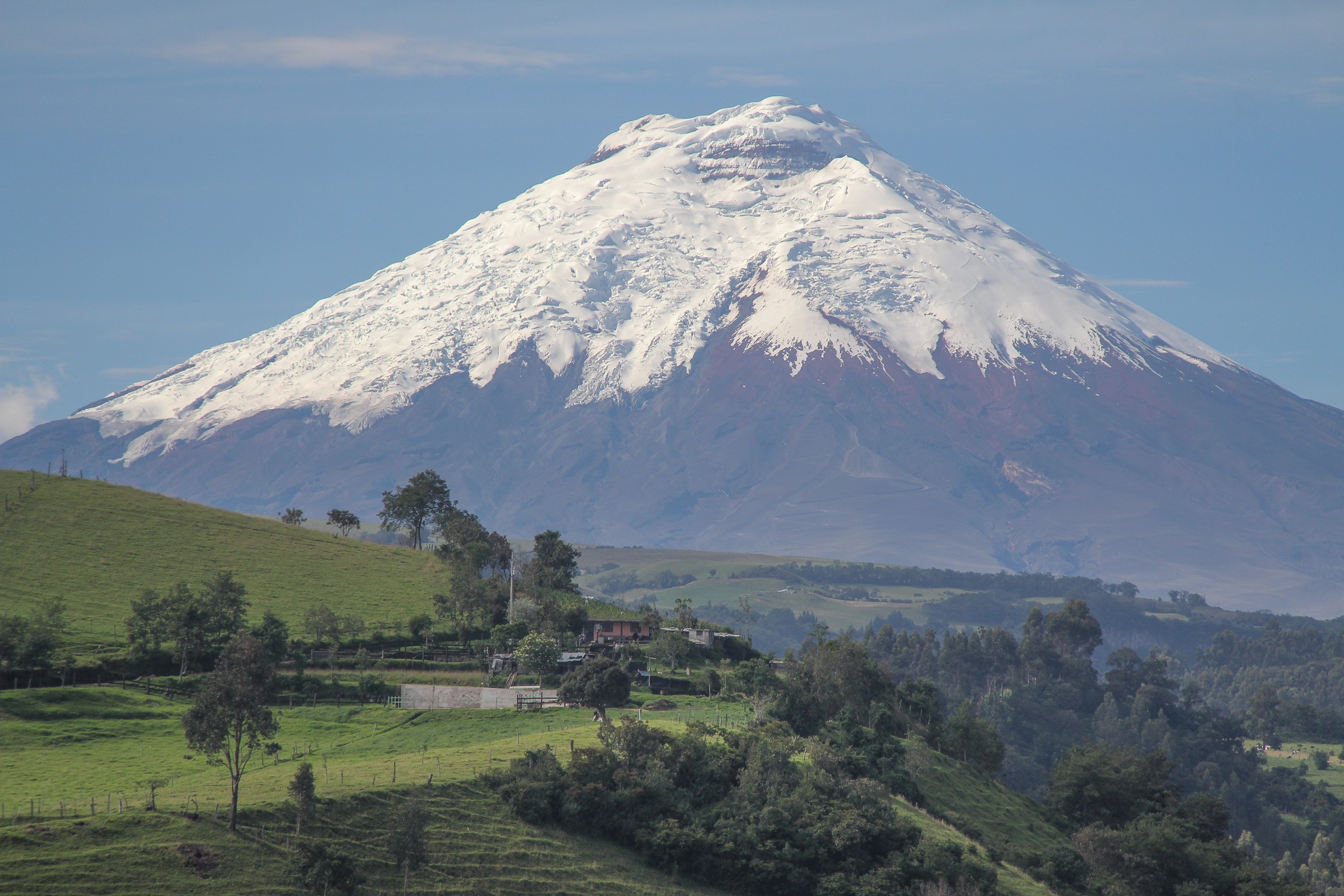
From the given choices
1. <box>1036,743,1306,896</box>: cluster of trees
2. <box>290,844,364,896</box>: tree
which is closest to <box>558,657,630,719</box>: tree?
<box>1036,743,1306,896</box>: cluster of trees

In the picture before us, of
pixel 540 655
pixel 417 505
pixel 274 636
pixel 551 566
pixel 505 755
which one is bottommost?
pixel 505 755

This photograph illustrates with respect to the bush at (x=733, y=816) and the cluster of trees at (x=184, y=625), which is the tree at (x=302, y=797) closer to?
the bush at (x=733, y=816)

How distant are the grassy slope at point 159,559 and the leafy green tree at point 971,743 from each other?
49.3m

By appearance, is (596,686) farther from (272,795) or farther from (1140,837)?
(1140,837)

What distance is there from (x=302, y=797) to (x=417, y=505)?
95824mm

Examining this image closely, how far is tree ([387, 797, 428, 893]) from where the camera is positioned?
6112 cm

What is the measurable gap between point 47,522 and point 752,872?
266 ft

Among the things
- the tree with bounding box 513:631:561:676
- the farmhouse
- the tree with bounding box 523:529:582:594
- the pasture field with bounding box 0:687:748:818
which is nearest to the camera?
the pasture field with bounding box 0:687:748:818

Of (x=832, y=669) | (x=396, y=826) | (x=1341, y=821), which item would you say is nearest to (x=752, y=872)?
(x=396, y=826)

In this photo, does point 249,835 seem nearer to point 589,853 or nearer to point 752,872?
point 589,853

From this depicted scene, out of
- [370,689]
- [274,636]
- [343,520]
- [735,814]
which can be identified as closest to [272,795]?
[735,814]

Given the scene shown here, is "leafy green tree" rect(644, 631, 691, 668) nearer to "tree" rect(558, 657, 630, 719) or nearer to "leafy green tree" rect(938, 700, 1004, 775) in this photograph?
"tree" rect(558, 657, 630, 719)

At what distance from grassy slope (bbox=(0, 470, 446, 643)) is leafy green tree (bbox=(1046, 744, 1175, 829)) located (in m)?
58.5

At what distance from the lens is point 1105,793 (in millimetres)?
111438
